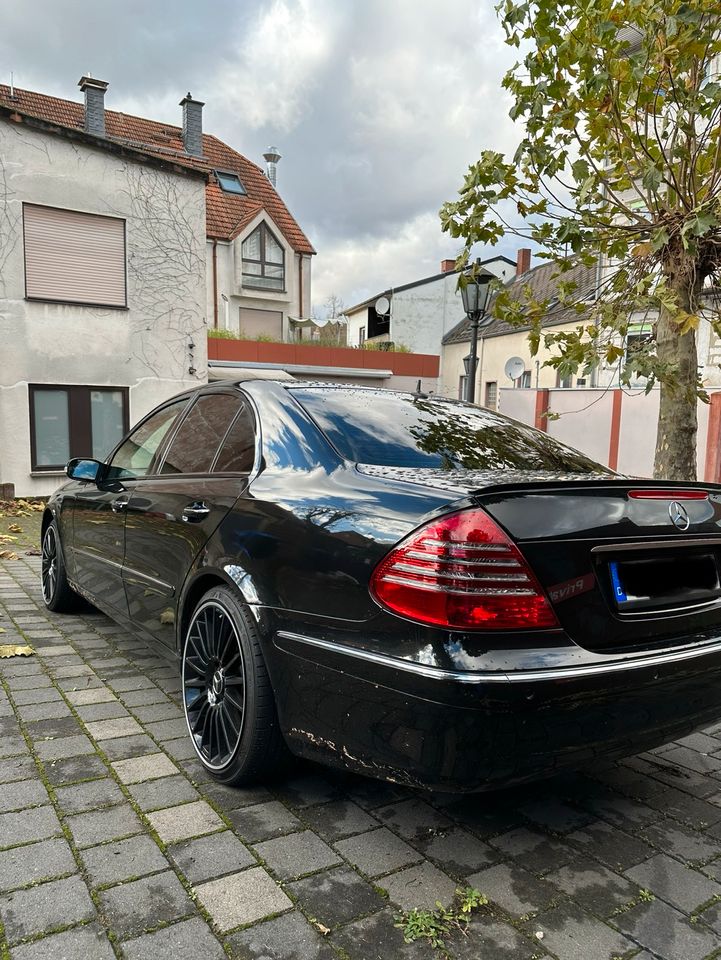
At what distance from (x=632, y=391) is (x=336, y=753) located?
490 inches

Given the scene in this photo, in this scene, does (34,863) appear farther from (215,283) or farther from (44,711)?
(215,283)

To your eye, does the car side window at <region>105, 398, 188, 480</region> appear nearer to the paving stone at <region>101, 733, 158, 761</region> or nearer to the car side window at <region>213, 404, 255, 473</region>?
the car side window at <region>213, 404, 255, 473</region>

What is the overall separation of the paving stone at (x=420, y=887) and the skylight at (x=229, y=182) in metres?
30.9

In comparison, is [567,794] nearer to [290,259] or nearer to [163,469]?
[163,469]

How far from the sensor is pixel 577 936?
1.88 m

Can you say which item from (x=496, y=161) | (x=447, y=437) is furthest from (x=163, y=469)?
(x=496, y=161)

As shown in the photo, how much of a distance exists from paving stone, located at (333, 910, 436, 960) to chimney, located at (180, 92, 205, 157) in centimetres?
3140

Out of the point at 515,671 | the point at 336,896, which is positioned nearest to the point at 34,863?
the point at 336,896

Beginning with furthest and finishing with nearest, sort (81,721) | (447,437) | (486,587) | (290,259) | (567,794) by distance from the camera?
(290,259) < (81,721) < (447,437) < (567,794) < (486,587)

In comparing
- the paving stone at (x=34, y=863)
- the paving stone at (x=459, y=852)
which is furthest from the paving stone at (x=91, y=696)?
the paving stone at (x=459, y=852)

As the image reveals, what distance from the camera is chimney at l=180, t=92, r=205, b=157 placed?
28734 mm

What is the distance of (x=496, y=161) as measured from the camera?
4.81 m

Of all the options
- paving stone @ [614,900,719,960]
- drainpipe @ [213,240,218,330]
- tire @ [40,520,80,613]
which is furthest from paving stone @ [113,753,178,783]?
drainpipe @ [213,240,218,330]

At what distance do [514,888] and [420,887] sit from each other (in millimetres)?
282
